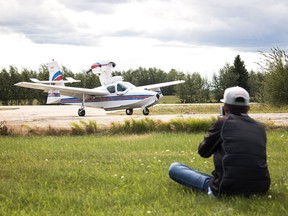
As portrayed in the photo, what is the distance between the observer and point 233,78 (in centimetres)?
6906

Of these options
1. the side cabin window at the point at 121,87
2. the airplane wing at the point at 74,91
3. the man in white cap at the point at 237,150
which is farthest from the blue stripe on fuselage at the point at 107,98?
the man in white cap at the point at 237,150

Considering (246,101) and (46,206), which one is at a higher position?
(246,101)

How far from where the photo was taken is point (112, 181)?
677 cm

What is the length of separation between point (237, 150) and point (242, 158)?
0.10m

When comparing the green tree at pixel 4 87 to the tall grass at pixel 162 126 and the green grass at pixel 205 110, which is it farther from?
the tall grass at pixel 162 126

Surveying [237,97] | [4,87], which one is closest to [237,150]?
[237,97]

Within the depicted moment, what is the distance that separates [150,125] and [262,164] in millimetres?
8417

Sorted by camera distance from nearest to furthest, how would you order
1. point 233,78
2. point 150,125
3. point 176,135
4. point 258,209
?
point 258,209
point 176,135
point 150,125
point 233,78

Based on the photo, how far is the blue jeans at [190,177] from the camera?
5.95 meters

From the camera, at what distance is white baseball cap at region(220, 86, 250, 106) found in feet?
17.7

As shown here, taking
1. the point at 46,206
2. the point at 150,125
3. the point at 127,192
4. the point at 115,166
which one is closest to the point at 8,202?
the point at 46,206

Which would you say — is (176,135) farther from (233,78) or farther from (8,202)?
(233,78)

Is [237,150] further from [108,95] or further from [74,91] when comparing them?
[74,91]

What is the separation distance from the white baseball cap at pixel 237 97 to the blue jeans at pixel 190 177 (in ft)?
3.43
